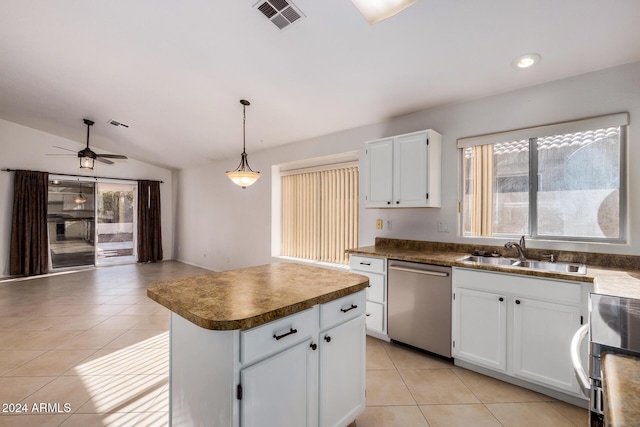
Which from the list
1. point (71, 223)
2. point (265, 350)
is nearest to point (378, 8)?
point (265, 350)

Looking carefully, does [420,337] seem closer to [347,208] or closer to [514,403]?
[514,403]

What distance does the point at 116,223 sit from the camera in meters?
7.14

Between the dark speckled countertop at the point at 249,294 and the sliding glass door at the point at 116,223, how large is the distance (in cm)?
676

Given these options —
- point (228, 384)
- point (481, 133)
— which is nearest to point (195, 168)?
point (481, 133)

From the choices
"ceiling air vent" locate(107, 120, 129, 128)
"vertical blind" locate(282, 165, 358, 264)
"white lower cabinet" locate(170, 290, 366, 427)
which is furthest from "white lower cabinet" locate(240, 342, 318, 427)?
"ceiling air vent" locate(107, 120, 129, 128)

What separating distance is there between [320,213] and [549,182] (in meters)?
2.86

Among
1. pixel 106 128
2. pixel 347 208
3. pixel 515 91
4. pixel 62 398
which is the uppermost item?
pixel 106 128

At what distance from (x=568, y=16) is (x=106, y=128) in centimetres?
667

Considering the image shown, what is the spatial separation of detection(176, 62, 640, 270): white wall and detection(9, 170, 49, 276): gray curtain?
11.2 feet

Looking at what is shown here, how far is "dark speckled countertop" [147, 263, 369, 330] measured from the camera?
118cm

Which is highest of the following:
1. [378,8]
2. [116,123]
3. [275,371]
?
[116,123]

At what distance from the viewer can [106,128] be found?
539 cm

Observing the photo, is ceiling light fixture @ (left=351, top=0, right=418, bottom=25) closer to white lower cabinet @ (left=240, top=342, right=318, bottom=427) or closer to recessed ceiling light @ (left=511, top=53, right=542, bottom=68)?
white lower cabinet @ (left=240, top=342, right=318, bottom=427)

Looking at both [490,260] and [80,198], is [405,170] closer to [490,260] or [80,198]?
[490,260]
